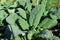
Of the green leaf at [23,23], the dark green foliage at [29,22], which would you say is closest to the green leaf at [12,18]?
the dark green foliage at [29,22]

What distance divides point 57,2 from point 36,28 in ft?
6.51

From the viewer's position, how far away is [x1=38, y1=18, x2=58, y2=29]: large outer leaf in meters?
4.21

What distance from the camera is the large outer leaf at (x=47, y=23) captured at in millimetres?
4215

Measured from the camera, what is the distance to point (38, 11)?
4082 millimetres

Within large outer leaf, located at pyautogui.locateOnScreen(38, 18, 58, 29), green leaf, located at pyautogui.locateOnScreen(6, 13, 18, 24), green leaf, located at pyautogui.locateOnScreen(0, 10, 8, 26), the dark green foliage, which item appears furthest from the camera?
green leaf, located at pyautogui.locateOnScreen(0, 10, 8, 26)

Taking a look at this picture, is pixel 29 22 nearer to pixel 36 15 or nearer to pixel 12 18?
pixel 36 15

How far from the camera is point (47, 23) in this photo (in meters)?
4.25

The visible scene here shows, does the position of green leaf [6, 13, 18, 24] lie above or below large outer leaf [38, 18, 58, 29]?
above

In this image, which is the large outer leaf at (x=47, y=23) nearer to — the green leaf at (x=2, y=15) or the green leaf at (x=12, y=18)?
the green leaf at (x=12, y=18)

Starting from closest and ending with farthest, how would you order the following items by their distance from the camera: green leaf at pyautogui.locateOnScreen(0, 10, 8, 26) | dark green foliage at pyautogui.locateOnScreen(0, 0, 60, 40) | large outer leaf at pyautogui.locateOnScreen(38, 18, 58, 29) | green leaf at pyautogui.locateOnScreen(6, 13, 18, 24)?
dark green foliage at pyautogui.locateOnScreen(0, 0, 60, 40) → green leaf at pyautogui.locateOnScreen(6, 13, 18, 24) → large outer leaf at pyautogui.locateOnScreen(38, 18, 58, 29) → green leaf at pyautogui.locateOnScreen(0, 10, 8, 26)

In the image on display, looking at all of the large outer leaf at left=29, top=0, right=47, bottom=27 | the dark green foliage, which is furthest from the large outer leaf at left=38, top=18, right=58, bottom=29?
the large outer leaf at left=29, top=0, right=47, bottom=27

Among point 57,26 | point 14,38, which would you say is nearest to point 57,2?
point 57,26

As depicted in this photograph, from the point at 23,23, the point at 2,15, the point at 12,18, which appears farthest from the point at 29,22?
the point at 2,15

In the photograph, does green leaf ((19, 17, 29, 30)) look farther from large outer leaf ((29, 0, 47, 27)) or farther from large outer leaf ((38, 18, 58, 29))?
large outer leaf ((38, 18, 58, 29))
